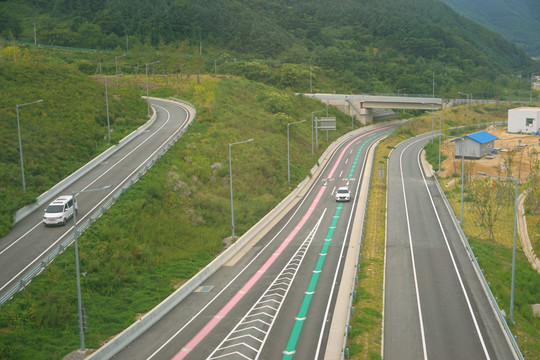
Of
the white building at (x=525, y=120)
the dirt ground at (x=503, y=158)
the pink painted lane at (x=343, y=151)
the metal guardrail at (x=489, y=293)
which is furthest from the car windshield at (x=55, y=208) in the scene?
the white building at (x=525, y=120)

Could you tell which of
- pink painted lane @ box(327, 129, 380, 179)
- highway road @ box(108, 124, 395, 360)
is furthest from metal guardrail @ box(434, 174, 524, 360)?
pink painted lane @ box(327, 129, 380, 179)

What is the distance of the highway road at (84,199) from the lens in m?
41.2

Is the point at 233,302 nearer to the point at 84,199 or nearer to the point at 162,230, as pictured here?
the point at 162,230

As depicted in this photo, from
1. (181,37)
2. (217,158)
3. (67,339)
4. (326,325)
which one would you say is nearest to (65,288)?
(67,339)

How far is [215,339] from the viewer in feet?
111

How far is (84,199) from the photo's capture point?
54.2 meters

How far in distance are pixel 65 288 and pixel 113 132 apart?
1650 inches

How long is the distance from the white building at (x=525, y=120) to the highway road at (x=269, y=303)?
181 ft

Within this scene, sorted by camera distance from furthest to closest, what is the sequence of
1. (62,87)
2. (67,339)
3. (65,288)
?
(62,87), (65,288), (67,339)

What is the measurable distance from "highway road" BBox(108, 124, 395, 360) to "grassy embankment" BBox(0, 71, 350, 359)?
260cm

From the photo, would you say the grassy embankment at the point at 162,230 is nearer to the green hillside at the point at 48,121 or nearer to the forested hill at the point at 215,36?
the green hillside at the point at 48,121

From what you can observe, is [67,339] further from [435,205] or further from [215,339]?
[435,205]

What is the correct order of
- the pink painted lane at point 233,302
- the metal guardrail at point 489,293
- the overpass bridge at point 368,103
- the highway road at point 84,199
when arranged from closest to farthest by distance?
the metal guardrail at point 489,293 < the pink painted lane at point 233,302 < the highway road at point 84,199 < the overpass bridge at point 368,103

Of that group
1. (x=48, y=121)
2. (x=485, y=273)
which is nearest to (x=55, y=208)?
(x=48, y=121)
